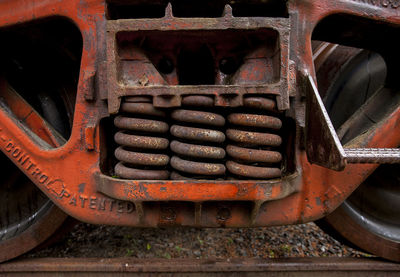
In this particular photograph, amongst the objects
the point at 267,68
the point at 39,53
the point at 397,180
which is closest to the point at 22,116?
the point at 39,53

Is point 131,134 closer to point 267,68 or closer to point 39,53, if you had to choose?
point 267,68

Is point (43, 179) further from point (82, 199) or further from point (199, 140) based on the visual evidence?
point (199, 140)

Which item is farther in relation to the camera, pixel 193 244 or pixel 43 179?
pixel 193 244

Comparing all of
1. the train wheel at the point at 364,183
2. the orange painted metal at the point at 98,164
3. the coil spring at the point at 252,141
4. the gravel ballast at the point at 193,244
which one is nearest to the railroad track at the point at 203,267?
the train wheel at the point at 364,183

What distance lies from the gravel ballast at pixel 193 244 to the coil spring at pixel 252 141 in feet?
3.33

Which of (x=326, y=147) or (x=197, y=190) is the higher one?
(x=326, y=147)

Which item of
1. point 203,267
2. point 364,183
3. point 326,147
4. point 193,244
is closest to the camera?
point 326,147

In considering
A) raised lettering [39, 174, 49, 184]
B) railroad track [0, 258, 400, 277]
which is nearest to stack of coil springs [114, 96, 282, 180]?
raised lettering [39, 174, 49, 184]

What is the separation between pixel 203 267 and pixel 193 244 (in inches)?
24.3

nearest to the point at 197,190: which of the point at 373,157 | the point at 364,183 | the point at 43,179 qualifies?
the point at 373,157

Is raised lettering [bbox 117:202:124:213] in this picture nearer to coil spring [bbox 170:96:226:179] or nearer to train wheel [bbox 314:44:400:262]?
coil spring [bbox 170:96:226:179]

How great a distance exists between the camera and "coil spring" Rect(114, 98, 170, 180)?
99cm

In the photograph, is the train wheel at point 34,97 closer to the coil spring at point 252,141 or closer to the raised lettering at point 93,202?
the raised lettering at point 93,202

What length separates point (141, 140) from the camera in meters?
0.98
